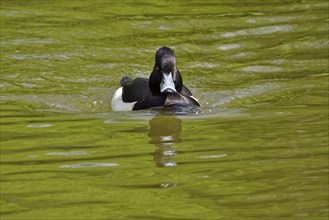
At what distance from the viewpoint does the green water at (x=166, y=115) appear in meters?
7.08

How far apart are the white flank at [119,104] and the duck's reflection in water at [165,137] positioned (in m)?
1.13

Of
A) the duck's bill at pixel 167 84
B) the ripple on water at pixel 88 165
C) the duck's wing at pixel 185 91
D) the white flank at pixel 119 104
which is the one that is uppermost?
the ripple on water at pixel 88 165

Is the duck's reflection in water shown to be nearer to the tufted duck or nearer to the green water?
the green water

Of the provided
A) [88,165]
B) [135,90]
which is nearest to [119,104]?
[135,90]

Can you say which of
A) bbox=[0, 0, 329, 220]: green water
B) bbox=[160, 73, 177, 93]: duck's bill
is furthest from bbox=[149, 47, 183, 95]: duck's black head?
bbox=[0, 0, 329, 220]: green water

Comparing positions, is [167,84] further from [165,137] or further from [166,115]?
[165,137]

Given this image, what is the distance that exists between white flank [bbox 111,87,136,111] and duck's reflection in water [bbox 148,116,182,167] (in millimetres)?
1125

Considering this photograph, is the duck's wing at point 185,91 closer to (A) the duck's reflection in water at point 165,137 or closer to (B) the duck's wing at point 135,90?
(B) the duck's wing at point 135,90

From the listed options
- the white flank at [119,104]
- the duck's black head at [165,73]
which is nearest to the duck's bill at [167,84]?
the duck's black head at [165,73]

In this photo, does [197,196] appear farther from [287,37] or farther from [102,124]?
[287,37]

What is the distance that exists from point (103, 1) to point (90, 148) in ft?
29.4

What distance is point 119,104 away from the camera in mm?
12500

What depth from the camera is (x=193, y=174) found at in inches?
304

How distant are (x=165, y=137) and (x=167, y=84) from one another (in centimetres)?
244
